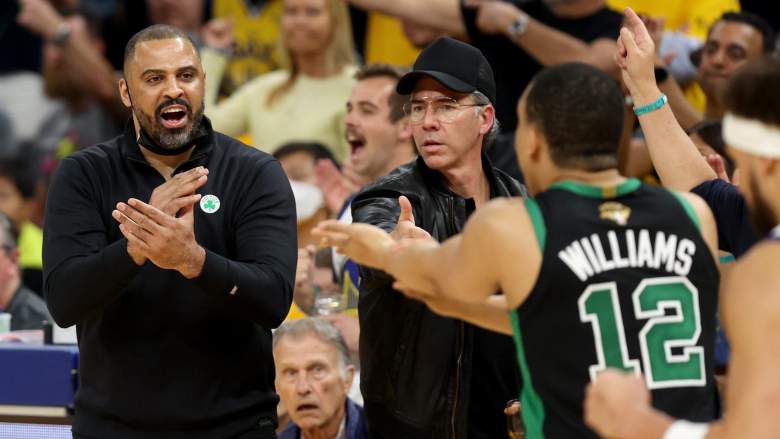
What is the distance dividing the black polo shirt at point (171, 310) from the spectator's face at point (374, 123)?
271 centimetres

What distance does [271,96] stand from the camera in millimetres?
8344

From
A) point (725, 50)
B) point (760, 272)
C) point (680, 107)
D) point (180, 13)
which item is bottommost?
point (760, 272)

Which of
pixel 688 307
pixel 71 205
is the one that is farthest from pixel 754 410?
pixel 71 205

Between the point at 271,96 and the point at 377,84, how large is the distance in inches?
54.9

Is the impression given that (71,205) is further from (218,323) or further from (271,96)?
(271,96)

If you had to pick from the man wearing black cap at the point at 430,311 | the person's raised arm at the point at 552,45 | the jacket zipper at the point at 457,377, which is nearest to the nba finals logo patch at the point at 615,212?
the man wearing black cap at the point at 430,311

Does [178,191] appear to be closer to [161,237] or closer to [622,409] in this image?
[161,237]

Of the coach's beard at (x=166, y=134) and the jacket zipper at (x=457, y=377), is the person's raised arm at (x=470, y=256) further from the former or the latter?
the jacket zipper at (x=457, y=377)

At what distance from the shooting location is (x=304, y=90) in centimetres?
826

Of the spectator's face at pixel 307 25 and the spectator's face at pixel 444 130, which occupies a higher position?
the spectator's face at pixel 307 25

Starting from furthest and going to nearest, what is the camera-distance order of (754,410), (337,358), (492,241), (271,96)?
(271,96) < (337,358) < (492,241) < (754,410)

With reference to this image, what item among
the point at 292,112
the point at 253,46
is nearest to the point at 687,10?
the point at 292,112

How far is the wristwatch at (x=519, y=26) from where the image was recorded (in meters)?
7.35

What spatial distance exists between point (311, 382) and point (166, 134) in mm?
1803
